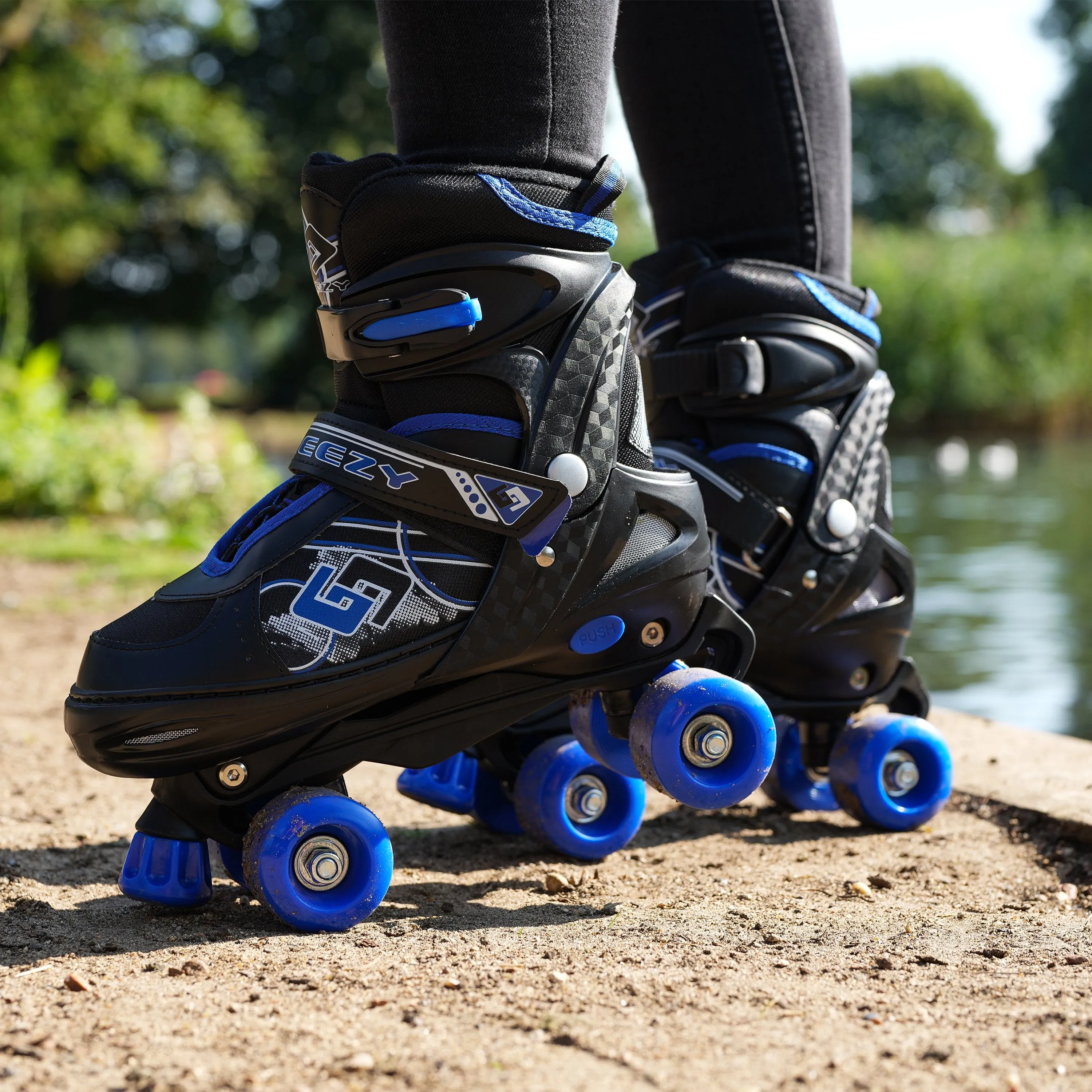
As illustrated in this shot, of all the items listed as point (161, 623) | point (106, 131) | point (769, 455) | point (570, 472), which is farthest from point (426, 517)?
point (106, 131)

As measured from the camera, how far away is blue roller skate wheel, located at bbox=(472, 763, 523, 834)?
1.71m

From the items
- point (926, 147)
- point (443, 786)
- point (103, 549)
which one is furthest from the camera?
point (926, 147)

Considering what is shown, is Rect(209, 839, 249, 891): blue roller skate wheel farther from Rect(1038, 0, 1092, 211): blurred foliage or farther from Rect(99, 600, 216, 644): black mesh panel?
Rect(1038, 0, 1092, 211): blurred foliage

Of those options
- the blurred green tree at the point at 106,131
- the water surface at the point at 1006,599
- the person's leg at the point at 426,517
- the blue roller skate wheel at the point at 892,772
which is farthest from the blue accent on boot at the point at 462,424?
the blurred green tree at the point at 106,131

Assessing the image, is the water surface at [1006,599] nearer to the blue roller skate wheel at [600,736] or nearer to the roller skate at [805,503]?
the roller skate at [805,503]

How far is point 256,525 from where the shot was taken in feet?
4.49

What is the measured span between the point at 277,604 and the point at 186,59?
28822mm

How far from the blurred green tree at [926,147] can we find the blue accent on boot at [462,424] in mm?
53588

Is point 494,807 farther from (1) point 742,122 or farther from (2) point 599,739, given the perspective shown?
(1) point 742,122

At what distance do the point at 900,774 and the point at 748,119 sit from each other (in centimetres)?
90

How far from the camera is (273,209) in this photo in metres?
27.2

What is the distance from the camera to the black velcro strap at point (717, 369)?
164 cm

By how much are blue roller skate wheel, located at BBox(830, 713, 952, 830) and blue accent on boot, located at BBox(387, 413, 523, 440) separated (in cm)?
67

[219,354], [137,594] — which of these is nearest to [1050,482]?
[137,594]
